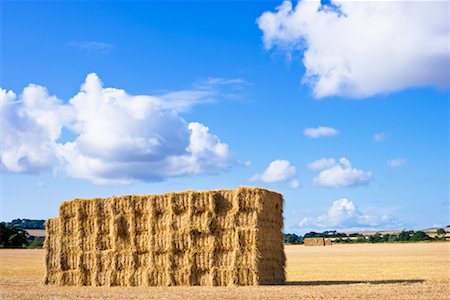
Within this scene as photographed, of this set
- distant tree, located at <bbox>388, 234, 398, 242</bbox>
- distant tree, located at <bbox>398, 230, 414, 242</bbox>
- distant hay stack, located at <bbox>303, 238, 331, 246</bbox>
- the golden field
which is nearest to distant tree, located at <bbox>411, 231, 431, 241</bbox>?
distant tree, located at <bbox>398, 230, 414, 242</bbox>

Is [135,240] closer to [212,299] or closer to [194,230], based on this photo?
[194,230]

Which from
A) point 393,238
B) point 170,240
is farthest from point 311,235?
point 170,240

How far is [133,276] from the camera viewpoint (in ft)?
75.2

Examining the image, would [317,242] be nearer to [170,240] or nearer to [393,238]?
[393,238]

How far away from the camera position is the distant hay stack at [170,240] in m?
22.0

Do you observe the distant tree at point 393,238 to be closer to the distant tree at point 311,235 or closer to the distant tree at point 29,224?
the distant tree at point 311,235

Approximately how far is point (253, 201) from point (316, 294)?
15.8ft

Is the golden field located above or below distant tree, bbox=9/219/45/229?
below

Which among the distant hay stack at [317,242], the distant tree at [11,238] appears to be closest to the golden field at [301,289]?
the distant hay stack at [317,242]

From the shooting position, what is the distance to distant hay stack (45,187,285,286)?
2197cm

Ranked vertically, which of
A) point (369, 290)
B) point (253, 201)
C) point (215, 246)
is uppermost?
point (253, 201)

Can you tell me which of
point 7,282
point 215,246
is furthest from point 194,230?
point 7,282

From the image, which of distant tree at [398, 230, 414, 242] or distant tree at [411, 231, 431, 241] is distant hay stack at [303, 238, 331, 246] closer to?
distant tree at [411, 231, 431, 241]

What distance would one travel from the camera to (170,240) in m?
22.4
